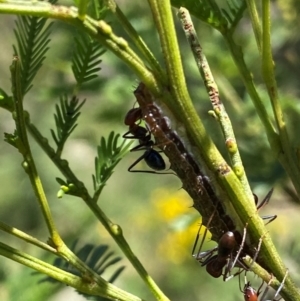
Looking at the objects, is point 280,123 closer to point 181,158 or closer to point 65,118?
point 181,158

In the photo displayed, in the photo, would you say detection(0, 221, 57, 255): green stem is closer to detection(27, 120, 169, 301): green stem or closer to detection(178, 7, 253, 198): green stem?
detection(27, 120, 169, 301): green stem

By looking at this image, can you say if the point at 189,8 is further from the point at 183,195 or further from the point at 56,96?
the point at 183,195

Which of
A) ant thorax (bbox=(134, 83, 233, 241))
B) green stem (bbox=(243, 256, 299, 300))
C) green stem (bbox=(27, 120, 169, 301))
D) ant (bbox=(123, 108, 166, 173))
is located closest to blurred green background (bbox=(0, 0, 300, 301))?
ant (bbox=(123, 108, 166, 173))

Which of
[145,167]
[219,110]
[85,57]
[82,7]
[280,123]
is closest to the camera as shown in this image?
[82,7]

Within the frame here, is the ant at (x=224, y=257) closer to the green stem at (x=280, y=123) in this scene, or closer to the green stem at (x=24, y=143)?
the green stem at (x=280, y=123)

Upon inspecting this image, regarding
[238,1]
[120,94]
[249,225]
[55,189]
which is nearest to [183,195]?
[55,189]

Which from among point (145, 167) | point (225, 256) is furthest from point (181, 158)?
point (145, 167)

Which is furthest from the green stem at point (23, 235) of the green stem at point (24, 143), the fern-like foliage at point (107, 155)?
the fern-like foliage at point (107, 155)
